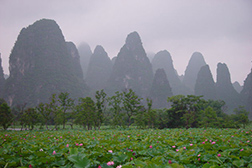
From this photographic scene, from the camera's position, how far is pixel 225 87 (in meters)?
84.9

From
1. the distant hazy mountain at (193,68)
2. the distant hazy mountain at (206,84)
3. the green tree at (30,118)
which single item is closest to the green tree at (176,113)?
the green tree at (30,118)

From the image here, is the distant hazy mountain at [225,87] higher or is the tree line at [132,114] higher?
the distant hazy mountain at [225,87]

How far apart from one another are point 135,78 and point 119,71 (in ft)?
35.1

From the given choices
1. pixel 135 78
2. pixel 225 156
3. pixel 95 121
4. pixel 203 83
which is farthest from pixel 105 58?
pixel 225 156

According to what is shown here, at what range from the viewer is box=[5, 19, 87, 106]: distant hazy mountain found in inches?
2552

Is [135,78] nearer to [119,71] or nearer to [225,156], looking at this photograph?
[119,71]

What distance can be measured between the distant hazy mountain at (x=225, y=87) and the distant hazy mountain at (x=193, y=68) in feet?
122

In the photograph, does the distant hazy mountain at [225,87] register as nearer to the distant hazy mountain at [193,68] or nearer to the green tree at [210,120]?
the distant hazy mountain at [193,68]

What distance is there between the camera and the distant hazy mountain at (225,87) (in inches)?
3187

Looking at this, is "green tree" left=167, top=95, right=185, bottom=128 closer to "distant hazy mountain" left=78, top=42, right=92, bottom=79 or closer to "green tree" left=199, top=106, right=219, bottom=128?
"green tree" left=199, top=106, right=219, bottom=128

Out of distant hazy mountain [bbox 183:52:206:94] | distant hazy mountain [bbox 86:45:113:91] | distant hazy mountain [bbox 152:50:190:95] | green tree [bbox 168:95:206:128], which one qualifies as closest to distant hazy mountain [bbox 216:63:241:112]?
distant hazy mountain [bbox 152:50:190:95]

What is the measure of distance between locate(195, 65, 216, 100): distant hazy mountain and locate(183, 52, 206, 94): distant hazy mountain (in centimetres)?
3888

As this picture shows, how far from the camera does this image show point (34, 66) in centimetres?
6944

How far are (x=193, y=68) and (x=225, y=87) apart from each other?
45.9 m
